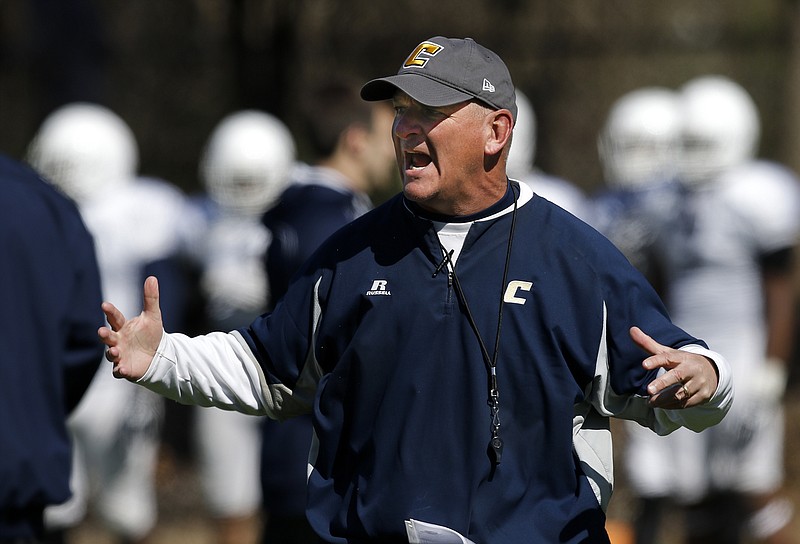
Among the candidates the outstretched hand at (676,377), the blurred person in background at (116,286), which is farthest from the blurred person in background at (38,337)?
the blurred person in background at (116,286)

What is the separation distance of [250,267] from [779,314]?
2852 mm

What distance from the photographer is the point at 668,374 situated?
3049 mm

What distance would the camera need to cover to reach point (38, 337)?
4523mm

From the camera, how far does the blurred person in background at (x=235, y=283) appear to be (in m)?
7.77

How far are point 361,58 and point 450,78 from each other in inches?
308

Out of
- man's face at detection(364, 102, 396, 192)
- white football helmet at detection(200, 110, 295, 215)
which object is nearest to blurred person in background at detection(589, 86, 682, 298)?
white football helmet at detection(200, 110, 295, 215)

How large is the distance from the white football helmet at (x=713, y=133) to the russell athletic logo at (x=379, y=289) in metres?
4.70

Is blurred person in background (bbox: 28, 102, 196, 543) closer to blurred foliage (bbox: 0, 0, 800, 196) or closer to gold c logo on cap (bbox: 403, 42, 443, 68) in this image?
blurred foliage (bbox: 0, 0, 800, 196)

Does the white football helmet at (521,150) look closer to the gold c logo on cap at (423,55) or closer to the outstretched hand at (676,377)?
the gold c logo on cap at (423,55)

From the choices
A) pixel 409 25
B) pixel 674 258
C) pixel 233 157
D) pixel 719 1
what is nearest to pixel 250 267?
pixel 233 157

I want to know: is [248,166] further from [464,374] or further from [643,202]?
[464,374]

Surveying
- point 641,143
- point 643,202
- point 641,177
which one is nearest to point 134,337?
point 643,202

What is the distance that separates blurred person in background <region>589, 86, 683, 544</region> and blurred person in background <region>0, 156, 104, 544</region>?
3644 mm

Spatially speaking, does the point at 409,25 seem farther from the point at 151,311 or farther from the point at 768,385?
the point at 151,311
